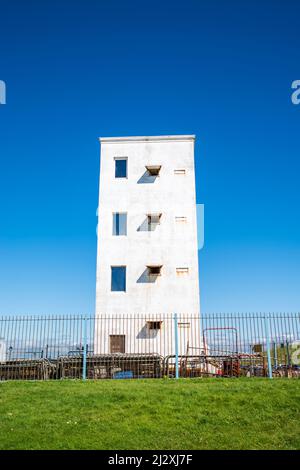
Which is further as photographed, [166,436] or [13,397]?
[13,397]

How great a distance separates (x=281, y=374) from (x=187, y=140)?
59.7ft

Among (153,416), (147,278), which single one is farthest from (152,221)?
(153,416)

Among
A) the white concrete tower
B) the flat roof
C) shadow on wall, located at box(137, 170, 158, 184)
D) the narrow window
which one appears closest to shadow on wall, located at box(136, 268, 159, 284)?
the white concrete tower

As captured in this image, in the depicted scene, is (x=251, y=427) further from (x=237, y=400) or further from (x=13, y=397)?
(x=13, y=397)

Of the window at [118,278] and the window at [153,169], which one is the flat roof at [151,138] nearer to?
the window at [153,169]

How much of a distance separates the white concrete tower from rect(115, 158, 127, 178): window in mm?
72

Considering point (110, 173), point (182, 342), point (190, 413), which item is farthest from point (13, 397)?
point (110, 173)

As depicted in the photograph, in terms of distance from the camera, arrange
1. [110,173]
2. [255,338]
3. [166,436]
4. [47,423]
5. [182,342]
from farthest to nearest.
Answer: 1. [110,173]
2. [182,342]
3. [255,338]
4. [47,423]
5. [166,436]

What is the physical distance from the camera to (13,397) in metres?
12.7

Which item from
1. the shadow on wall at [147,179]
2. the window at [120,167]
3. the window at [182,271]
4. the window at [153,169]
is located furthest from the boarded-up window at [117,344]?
the window at [153,169]

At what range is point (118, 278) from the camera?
2856 centimetres

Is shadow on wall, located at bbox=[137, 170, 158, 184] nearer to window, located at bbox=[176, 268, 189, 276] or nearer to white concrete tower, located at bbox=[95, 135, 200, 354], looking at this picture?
white concrete tower, located at bbox=[95, 135, 200, 354]

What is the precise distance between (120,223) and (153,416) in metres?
20.4
